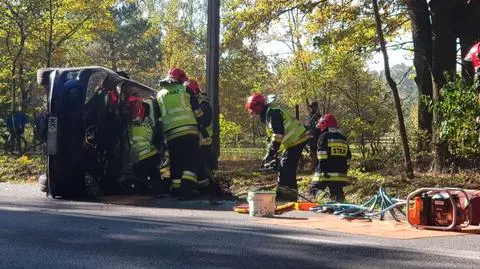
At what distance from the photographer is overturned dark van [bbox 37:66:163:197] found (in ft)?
34.9

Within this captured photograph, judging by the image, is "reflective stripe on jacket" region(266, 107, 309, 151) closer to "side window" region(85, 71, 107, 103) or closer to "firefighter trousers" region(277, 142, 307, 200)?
"firefighter trousers" region(277, 142, 307, 200)

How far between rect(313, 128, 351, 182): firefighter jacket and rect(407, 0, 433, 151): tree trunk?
3.92m

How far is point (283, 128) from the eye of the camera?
10.4m

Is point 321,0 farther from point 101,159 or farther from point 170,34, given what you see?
point 170,34

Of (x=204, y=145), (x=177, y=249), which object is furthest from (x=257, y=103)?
(x=177, y=249)

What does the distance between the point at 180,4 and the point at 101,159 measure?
33928 millimetres

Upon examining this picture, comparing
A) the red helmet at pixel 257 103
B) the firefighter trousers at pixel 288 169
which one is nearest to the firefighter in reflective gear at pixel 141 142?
the red helmet at pixel 257 103

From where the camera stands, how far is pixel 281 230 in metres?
7.46

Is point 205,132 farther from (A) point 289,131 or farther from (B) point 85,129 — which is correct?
(B) point 85,129

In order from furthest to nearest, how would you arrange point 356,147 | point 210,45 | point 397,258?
point 356,147
point 210,45
point 397,258

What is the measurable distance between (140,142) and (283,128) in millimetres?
2714

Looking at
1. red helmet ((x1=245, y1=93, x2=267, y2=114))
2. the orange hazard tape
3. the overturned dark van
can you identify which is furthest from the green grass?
the orange hazard tape

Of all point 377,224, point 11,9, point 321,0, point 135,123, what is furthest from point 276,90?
point 377,224

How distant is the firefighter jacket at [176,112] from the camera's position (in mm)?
10820
